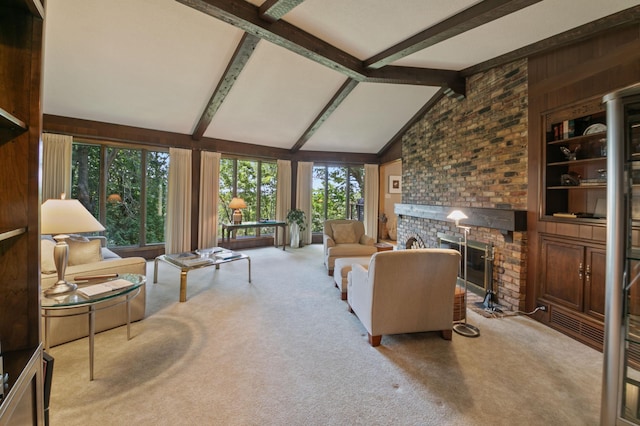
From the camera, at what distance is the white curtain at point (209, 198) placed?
5.75 metres

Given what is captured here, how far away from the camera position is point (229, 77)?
13.0 ft

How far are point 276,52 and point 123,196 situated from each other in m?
3.94

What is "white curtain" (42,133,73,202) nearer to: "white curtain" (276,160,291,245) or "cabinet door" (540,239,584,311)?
"white curtain" (276,160,291,245)

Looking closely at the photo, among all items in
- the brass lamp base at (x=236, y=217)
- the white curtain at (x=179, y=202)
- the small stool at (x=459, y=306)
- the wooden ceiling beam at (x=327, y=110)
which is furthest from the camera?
the brass lamp base at (x=236, y=217)

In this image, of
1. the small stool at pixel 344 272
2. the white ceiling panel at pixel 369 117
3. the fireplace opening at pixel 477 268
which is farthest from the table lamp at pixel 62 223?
the white ceiling panel at pixel 369 117

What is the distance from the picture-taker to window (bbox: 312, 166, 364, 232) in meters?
7.55

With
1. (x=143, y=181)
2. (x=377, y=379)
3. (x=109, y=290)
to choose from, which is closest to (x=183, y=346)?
(x=109, y=290)

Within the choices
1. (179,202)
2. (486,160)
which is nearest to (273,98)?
(179,202)

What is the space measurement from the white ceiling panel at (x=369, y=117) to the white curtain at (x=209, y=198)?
92.3 inches

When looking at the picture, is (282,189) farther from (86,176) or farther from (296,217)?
(86,176)

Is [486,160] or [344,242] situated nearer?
[486,160]

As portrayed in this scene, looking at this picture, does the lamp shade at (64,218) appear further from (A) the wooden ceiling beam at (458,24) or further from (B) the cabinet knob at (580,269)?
(B) the cabinet knob at (580,269)

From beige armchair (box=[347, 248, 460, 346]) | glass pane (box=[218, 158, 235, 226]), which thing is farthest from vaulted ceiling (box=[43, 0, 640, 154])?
beige armchair (box=[347, 248, 460, 346])

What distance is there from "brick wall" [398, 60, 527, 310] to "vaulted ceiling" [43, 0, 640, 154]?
0.29m
